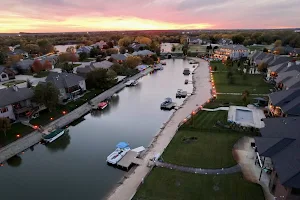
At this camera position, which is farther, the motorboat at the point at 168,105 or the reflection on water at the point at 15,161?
the motorboat at the point at 168,105

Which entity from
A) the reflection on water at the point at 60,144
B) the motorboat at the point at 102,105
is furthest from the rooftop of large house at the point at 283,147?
the motorboat at the point at 102,105

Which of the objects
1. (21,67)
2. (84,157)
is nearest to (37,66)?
(21,67)

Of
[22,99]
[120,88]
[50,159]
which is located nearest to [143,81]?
[120,88]

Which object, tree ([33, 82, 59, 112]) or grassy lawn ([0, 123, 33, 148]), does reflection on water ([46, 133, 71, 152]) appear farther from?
tree ([33, 82, 59, 112])

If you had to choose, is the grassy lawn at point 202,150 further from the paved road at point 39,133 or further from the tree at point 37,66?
the tree at point 37,66

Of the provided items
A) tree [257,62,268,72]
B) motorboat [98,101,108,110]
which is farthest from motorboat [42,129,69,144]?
tree [257,62,268,72]

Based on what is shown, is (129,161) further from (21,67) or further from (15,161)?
(21,67)
